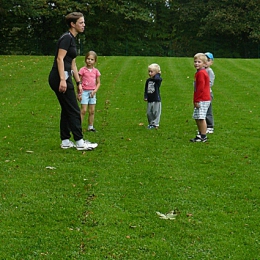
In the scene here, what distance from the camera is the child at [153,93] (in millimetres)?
8969

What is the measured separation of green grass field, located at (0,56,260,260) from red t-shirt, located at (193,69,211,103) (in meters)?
0.78

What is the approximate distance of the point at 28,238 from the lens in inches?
163

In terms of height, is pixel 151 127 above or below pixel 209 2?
below

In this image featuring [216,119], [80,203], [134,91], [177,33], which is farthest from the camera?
[177,33]

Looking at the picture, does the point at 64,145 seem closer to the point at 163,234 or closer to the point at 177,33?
the point at 163,234

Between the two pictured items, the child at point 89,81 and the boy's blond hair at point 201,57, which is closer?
the boy's blond hair at point 201,57

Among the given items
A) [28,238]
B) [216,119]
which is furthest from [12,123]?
[28,238]

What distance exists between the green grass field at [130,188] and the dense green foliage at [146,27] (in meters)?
27.2

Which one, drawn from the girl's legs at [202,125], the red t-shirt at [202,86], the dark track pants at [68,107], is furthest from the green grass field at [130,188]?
the red t-shirt at [202,86]

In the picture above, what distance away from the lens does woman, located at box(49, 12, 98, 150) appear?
6.70m

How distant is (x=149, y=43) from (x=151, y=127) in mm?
33129

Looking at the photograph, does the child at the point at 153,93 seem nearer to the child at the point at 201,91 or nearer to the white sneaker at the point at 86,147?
the child at the point at 201,91

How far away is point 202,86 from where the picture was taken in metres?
7.81

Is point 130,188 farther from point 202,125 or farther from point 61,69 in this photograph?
point 202,125
